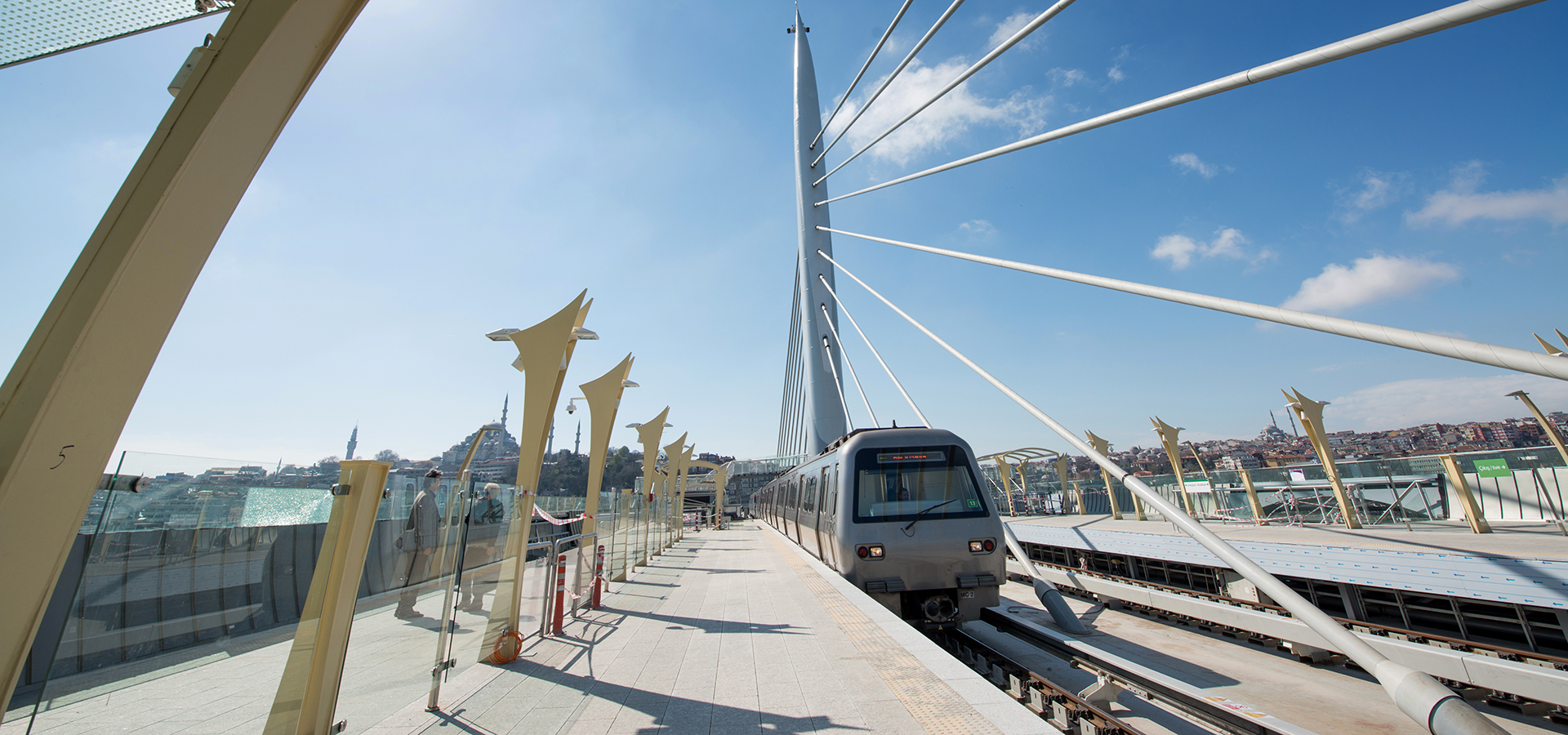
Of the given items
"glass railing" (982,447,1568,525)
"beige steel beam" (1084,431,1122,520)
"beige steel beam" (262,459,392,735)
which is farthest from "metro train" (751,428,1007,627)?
"beige steel beam" (1084,431,1122,520)

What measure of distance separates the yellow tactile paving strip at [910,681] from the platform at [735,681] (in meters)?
0.01

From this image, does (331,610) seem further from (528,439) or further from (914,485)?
(914,485)

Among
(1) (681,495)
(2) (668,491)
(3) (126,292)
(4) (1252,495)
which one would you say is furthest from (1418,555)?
(1) (681,495)

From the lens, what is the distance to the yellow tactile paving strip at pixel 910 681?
3.39m

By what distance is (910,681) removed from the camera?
421cm

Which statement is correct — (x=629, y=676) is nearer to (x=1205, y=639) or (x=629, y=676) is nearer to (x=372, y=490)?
(x=372, y=490)

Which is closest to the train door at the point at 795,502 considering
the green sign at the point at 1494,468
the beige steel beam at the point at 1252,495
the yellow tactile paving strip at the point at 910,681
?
the yellow tactile paving strip at the point at 910,681

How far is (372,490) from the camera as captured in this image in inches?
140

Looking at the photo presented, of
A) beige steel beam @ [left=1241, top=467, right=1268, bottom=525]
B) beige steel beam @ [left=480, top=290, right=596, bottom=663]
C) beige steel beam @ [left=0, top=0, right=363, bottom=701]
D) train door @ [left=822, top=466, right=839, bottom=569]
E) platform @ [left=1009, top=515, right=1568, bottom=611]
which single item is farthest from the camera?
beige steel beam @ [left=1241, top=467, right=1268, bottom=525]

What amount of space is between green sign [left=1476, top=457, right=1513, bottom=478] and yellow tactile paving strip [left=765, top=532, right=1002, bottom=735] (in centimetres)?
1327

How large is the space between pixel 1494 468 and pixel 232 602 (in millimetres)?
18227

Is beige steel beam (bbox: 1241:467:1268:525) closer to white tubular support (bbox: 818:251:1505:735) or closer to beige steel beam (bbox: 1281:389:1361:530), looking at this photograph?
beige steel beam (bbox: 1281:389:1361:530)

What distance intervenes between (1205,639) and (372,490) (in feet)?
34.7

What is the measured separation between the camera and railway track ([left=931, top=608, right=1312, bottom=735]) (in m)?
5.20
